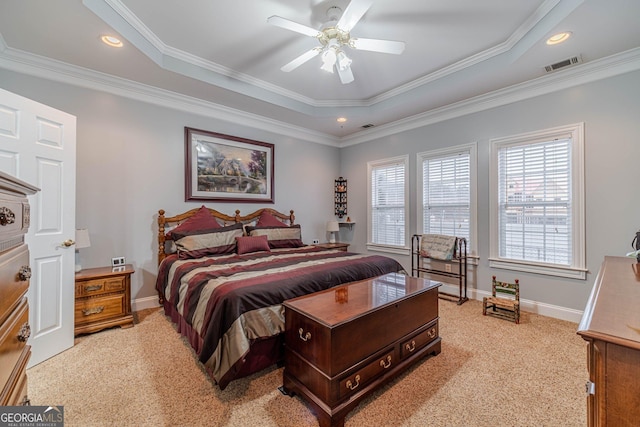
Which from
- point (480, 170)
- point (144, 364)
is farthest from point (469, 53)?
point (144, 364)

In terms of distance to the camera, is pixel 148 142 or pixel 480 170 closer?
pixel 148 142

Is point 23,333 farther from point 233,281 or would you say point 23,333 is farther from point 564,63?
point 564,63

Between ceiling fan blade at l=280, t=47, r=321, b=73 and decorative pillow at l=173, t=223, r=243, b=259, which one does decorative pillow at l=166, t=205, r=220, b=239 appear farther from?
ceiling fan blade at l=280, t=47, r=321, b=73

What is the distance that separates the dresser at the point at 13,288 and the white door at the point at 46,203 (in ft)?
5.29

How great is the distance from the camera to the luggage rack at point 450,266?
3832 millimetres

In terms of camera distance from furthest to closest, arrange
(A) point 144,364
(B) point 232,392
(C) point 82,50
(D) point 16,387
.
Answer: (C) point 82,50, (A) point 144,364, (B) point 232,392, (D) point 16,387

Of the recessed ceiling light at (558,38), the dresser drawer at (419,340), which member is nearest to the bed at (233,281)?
the dresser drawer at (419,340)

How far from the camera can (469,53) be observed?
309 centimetres

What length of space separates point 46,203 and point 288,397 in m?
Answer: 2.56

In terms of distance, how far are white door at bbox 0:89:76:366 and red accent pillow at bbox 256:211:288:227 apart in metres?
2.29

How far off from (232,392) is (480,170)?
154 inches

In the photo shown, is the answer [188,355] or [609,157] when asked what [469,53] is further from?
[188,355]

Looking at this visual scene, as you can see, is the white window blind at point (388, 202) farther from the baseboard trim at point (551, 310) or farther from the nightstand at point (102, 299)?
the nightstand at point (102, 299)

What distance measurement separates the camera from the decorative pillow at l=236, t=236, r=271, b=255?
3.57 m
